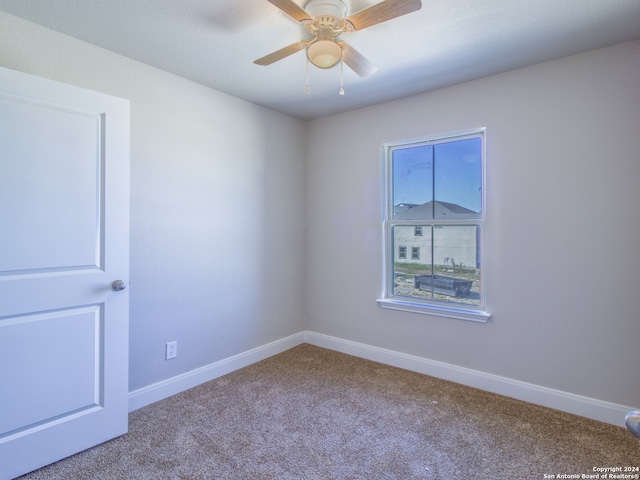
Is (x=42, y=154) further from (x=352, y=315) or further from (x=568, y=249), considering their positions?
(x=568, y=249)

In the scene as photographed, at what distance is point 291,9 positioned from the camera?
1.53 m

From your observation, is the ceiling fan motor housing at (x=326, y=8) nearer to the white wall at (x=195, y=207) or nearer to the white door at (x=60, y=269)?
the white door at (x=60, y=269)

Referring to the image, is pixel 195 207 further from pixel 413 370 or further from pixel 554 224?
pixel 554 224

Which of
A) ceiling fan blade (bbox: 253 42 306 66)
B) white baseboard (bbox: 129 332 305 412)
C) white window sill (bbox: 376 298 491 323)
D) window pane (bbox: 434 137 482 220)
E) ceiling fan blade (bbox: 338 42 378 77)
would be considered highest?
ceiling fan blade (bbox: 253 42 306 66)

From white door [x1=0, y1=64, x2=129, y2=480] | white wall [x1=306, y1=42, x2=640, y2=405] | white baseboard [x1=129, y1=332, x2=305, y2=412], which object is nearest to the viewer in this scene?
white door [x1=0, y1=64, x2=129, y2=480]

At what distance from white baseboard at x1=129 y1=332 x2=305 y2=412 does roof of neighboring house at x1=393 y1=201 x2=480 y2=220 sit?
169 cm

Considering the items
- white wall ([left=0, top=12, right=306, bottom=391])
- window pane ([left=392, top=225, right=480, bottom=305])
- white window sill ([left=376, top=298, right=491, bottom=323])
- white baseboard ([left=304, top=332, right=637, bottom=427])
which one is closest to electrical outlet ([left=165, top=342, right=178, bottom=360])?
white wall ([left=0, top=12, right=306, bottom=391])

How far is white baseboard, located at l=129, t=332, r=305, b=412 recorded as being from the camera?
2.39 m

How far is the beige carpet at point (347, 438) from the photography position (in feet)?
5.75

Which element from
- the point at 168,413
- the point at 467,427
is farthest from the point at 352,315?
the point at 168,413

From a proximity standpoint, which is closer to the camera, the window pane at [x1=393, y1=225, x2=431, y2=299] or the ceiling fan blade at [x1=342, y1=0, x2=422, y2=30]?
the ceiling fan blade at [x1=342, y1=0, x2=422, y2=30]

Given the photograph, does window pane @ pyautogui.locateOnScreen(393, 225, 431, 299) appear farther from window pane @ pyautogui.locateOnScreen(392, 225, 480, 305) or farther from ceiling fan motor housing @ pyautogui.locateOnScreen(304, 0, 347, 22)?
ceiling fan motor housing @ pyautogui.locateOnScreen(304, 0, 347, 22)

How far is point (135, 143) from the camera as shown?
2.36 metres

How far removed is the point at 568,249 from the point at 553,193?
0.39 metres
